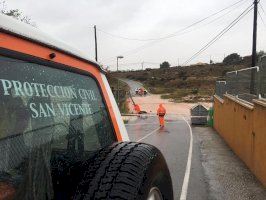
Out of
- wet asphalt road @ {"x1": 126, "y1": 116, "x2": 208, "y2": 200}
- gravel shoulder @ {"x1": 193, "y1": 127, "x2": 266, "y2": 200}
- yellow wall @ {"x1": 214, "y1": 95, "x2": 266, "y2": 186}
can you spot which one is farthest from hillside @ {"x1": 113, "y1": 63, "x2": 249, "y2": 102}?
gravel shoulder @ {"x1": 193, "y1": 127, "x2": 266, "y2": 200}

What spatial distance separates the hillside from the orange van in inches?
3351

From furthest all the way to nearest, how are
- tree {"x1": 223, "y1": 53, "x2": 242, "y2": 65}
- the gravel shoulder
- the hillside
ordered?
tree {"x1": 223, "y1": 53, "x2": 242, "y2": 65} → the hillside → the gravel shoulder

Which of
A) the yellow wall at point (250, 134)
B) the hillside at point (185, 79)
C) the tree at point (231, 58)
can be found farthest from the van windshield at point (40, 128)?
the tree at point (231, 58)

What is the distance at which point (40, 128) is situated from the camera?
2.46 metres

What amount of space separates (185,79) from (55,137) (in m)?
128

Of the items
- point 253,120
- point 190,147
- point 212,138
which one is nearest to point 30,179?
point 253,120

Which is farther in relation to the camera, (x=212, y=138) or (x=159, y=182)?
(x=212, y=138)

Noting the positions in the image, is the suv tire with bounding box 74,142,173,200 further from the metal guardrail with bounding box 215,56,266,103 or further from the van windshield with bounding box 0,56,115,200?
the metal guardrail with bounding box 215,56,266,103

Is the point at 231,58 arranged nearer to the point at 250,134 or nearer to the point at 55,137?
the point at 250,134

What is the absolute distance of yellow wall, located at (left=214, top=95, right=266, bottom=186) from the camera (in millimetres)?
10812

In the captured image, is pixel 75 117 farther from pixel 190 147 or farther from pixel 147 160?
pixel 190 147

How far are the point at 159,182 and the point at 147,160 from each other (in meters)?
0.26

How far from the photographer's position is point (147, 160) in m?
2.81

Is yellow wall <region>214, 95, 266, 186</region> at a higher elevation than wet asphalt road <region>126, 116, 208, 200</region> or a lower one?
higher
